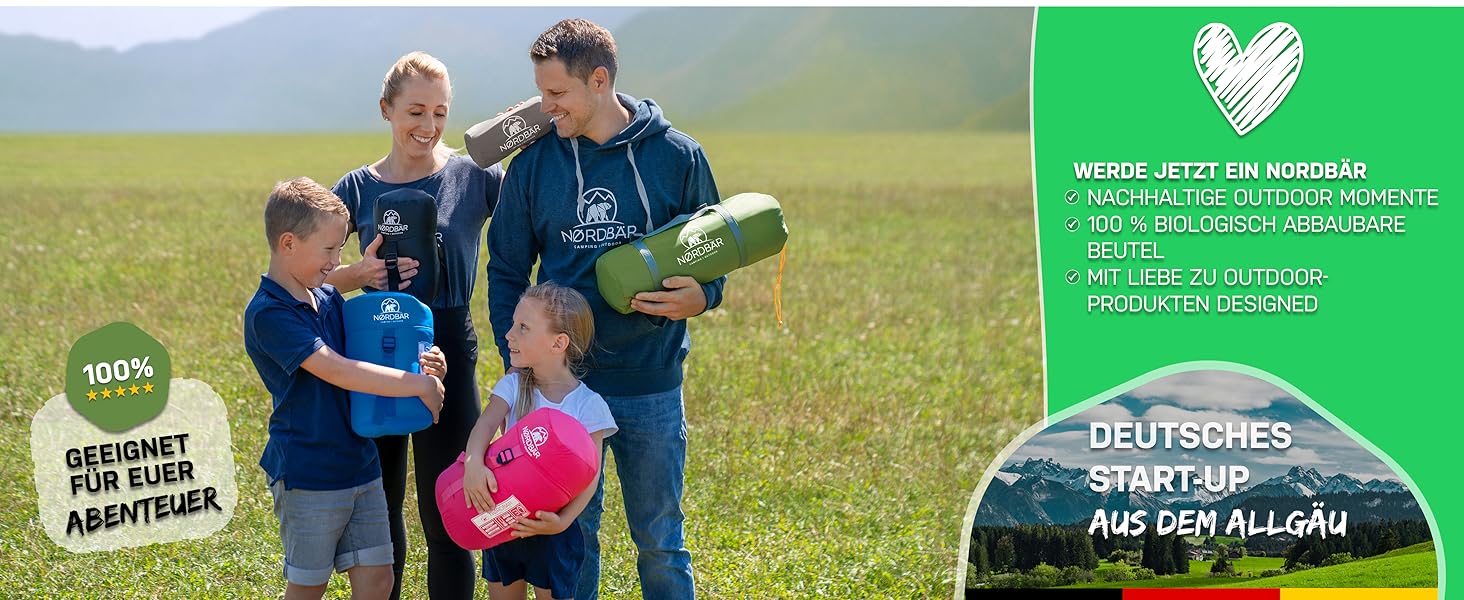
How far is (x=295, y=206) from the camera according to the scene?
16.6ft

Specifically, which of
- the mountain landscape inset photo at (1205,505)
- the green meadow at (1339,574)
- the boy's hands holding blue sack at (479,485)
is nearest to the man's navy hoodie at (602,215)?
the boy's hands holding blue sack at (479,485)

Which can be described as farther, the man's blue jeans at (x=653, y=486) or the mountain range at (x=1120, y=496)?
the mountain range at (x=1120, y=496)

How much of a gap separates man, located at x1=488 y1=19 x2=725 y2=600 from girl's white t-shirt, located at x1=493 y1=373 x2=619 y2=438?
0.22 metres

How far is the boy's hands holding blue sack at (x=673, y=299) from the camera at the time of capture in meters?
5.21

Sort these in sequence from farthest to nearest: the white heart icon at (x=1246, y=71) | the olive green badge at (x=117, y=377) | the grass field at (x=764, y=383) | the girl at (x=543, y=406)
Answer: the white heart icon at (x=1246, y=71) < the grass field at (x=764, y=383) < the olive green badge at (x=117, y=377) < the girl at (x=543, y=406)

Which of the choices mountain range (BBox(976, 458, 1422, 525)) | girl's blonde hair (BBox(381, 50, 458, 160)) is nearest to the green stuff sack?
girl's blonde hair (BBox(381, 50, 458, 160))

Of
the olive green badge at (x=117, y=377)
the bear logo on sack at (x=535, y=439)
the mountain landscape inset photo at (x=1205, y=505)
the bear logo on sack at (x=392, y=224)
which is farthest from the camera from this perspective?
the mountain landscape inset photo at (x=1205, y=505)

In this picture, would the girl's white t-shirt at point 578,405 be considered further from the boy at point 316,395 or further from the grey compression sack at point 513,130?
the grey compression sack at point 513,130

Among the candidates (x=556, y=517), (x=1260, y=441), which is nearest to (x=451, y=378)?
(x=556, y=517)

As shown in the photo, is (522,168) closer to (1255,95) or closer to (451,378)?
(451,378)

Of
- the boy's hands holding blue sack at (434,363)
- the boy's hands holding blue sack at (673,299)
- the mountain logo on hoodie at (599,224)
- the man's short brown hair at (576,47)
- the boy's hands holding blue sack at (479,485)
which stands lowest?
the boy's hands holding blue sack at (479,485)

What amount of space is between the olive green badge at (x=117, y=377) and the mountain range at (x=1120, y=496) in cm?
454

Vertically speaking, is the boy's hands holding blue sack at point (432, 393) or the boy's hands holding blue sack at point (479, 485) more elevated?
the boy's hands holding blue sack at point (432, 393)

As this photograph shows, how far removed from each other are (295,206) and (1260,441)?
18.4 ft
